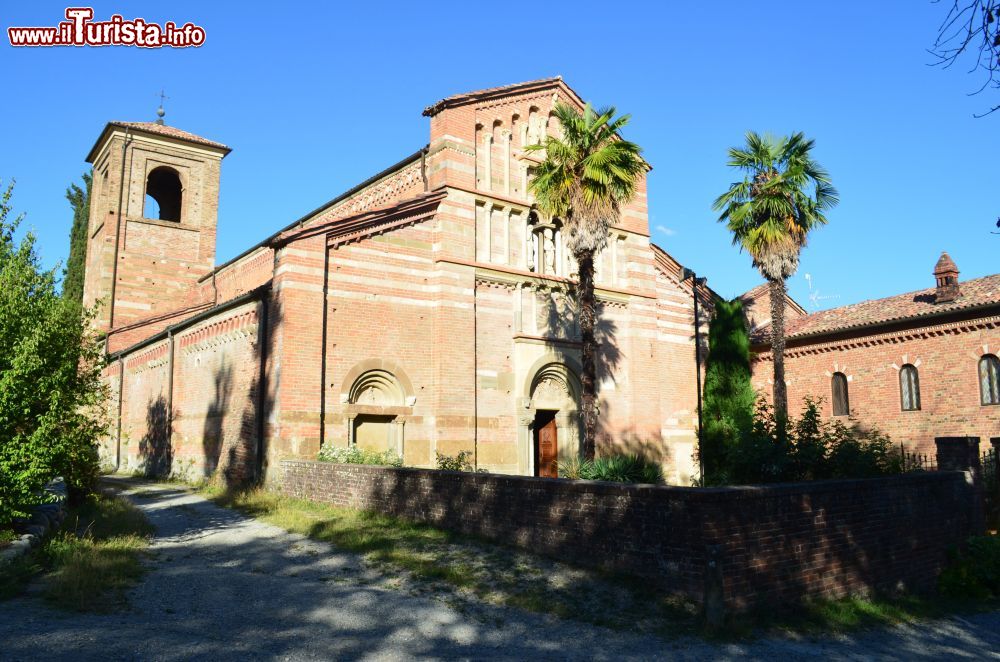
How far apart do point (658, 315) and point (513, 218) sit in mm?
6800

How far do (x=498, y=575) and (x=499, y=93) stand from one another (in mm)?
16623

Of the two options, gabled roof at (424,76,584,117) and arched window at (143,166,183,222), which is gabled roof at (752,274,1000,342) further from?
arched window at (143,166,183,222)

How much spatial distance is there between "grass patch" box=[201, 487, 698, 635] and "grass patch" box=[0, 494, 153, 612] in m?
3.05

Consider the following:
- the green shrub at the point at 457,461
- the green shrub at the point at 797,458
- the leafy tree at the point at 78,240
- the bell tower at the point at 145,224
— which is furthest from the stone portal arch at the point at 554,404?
the leafy tree at the point at 78,240

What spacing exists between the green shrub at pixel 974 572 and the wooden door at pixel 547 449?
11.7m

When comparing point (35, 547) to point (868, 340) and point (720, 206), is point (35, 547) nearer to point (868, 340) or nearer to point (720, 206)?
point (720, 206)

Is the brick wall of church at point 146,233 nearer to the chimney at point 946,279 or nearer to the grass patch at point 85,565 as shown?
the grass patch at point 85,565

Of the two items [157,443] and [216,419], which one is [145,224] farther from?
[216,419]

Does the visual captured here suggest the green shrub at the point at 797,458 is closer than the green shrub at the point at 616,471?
Yes

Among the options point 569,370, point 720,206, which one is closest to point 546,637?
point 569,370

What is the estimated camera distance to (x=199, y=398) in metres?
23.0

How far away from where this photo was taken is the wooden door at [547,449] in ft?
75.2

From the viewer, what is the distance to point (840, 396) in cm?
2722

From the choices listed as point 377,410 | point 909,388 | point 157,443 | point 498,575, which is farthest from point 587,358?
point 157,443
